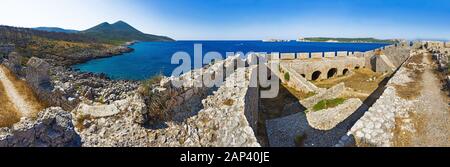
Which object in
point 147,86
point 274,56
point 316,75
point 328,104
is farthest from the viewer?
point 316,75

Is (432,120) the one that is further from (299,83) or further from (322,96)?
(299,83)

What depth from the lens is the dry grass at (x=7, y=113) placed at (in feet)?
21.6

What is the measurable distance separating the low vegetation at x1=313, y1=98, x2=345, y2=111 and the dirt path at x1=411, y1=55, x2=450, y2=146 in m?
3.79

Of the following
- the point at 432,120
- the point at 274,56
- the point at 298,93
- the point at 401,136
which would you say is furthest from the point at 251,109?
the point at 274,56

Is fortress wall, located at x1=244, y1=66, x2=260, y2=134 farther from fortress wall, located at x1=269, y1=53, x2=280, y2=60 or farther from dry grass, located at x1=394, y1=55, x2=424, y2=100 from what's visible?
fortress wall, located at x1=269, y1=53, x2=280, y2=60

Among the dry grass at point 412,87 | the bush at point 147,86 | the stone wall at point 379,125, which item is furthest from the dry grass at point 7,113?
the dry grass at point 412,87

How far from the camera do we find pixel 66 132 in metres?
6.64

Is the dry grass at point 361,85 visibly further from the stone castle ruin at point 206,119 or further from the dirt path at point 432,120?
the dirt path at point 432,120

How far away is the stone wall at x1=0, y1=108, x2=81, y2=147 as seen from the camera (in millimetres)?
5922

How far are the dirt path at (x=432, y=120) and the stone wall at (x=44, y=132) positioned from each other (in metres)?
8.94

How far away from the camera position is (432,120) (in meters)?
9.56

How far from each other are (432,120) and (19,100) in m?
13.2
